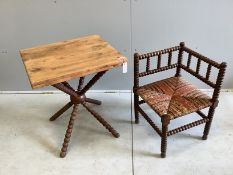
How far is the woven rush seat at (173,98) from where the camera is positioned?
1.84 metres

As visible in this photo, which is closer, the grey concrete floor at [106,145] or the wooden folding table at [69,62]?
the wooden folding table at [69,62]

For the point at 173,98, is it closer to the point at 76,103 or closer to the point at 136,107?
the point at 136,107

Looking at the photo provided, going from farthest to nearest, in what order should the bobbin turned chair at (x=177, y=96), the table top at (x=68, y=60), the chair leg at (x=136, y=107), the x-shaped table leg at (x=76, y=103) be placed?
the chair leg at (x=136, y=107)
the x-shaped table leg at (x=76, y=103)
the bobbin turned chair at (x=177, y=96)
the table top at (x=68, y=60)

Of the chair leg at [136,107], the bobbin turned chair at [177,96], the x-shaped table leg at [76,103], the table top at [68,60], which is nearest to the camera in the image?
the table top at [68,60]

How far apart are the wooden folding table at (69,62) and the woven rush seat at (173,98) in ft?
1.14

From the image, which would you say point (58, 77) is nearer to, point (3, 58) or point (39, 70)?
point (39, 70)

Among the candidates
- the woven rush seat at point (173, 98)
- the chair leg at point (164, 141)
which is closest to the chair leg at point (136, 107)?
the woven rush seat at point (173, 98)

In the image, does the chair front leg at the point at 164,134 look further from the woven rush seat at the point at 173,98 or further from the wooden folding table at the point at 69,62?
the wooden folding table at the point at 69,62

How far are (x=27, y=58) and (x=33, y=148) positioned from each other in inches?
26.9

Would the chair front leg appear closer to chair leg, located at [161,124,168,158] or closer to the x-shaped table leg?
chair leg, located at [161,124,168,158]

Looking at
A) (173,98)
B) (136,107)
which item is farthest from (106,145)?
(173,98)

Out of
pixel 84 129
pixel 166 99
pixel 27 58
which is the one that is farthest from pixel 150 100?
pixel 27 58

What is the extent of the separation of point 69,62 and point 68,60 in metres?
0.03

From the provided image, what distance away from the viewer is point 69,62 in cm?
184
